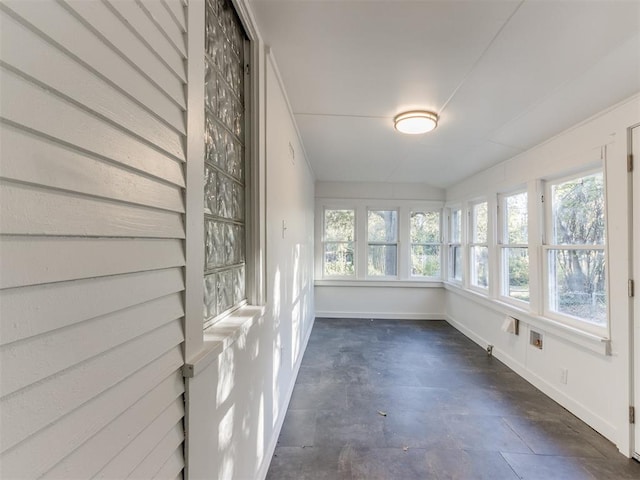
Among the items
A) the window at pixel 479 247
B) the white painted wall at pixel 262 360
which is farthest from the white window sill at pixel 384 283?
the white painted wall at pixel 262 360

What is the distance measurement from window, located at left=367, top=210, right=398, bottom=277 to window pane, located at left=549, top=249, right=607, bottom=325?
2.58 m

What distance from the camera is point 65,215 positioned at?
48 cm

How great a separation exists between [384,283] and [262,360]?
367 centimetres

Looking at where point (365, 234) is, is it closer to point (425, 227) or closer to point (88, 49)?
point (425, 227)

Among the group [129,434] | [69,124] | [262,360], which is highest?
[69,124]

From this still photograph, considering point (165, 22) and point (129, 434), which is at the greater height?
point (165, 22)

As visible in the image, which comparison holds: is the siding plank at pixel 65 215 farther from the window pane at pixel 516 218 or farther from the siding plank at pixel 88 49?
the window pane at pixel 516 218

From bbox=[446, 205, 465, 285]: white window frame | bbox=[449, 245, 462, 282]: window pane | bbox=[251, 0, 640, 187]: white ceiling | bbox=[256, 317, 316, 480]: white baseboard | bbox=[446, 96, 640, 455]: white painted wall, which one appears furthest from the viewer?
bbox=[449, 245, 462, 282]: window pane

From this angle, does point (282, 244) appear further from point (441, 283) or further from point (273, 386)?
point (441, 283)

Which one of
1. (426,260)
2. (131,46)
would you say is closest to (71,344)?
(131,46)

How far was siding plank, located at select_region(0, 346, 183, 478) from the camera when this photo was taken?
0.41 m

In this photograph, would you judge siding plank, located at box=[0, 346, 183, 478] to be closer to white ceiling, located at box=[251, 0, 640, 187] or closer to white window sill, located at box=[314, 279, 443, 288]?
white ceiling, located at box=[251, 0, 640, 187]

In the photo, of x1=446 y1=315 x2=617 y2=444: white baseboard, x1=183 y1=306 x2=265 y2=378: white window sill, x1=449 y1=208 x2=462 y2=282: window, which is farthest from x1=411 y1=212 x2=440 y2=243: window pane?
x1=183 y1=306 x2=265 y2=378: white window sill

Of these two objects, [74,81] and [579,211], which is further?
[579,211]
